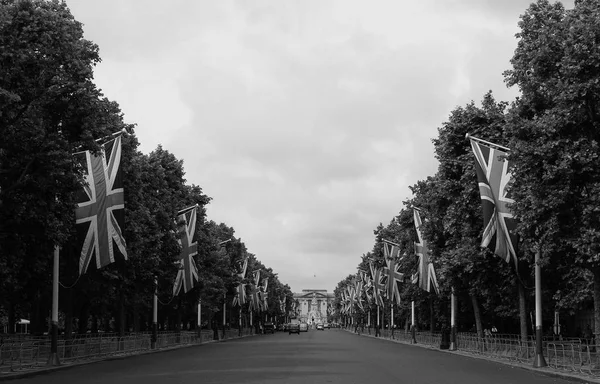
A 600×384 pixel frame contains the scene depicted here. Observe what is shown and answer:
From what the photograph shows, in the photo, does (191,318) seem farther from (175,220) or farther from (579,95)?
(579,95)

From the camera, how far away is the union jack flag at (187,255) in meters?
56.0

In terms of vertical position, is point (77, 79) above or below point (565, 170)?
above

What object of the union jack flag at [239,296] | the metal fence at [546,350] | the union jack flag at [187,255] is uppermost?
the union jack flag at [187,255]

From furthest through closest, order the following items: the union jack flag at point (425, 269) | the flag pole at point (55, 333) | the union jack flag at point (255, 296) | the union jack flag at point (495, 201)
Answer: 1. the union jack flag at point (255, 296)
2. the union jack flag at point (425, 269)
3. the flag pole at point (55, 333)
4. the union jack flag at point (495, 201)

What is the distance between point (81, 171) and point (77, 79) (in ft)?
14.0

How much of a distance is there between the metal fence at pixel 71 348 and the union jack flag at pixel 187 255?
4690 mm

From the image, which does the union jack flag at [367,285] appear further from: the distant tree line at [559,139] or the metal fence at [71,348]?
the distant tree line at [559,139]

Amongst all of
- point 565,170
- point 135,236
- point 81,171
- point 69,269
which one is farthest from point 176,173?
point 565,170

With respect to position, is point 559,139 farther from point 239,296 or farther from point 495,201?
point 239,296

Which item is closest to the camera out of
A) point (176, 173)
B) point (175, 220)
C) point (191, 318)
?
point (175, 220)

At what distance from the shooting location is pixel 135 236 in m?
45.2

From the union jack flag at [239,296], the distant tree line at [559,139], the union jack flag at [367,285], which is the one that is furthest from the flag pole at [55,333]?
the union jack flag at [367,285]

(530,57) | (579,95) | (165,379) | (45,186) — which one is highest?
(530,57)

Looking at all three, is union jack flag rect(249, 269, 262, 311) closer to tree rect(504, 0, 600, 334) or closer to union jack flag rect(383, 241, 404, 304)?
union jack flag rect(383, 241, 404, 304)
